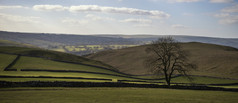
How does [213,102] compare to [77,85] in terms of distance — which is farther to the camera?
[77,85]

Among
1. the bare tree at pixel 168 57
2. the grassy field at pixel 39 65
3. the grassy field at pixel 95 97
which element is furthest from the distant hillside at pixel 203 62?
the grassy field at pixel 95 97

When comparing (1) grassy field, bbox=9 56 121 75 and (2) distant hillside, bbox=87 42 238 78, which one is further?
(2) distant hillside, bbox=87 42 238 78

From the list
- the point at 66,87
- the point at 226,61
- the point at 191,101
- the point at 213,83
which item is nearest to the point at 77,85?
the point at 66,87

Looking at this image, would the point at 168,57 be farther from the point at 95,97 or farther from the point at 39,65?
the point at 39,65

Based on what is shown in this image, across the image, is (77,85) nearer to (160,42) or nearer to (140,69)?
(160,42)

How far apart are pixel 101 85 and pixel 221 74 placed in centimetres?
4895

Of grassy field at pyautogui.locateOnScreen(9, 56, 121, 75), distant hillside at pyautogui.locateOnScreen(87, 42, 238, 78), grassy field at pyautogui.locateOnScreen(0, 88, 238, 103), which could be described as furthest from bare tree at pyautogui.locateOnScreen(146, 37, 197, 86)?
grassy field at pyautogui.locateOnScreen(9, 56, 121, 75)

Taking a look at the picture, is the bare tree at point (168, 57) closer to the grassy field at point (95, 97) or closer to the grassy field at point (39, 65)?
the grassy field at point (95, 97)

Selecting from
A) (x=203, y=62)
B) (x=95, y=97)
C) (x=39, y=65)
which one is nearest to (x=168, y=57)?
(x=95, y=97)

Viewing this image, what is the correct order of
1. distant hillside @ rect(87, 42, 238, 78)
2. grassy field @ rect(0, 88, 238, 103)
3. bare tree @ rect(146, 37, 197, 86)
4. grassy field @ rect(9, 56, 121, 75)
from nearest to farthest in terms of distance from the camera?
1. grassy field @ rect(0, 88, 238, 103)
2. bare tree @ rect(146, 37, 197, 86)
3. grassy field @ rect(9, 56, 121, 75)
4. distant hillside @ rect(87, 42, 238, 78)

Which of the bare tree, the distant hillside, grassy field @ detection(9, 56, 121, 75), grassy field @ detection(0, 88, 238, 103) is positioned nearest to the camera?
grassy field @ detection(0, 88, 238, 103)

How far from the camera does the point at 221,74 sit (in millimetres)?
78500

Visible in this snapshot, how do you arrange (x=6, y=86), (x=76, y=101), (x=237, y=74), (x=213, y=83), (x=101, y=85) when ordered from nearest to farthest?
1. (x=76, y=101)
2. (x=6, y=86)
3. (x=101, y=85)
4. (x=213, y=83)
5. (x=237, y=74)

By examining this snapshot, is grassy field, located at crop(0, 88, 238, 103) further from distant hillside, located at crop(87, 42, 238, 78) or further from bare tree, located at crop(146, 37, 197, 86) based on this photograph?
distant hillside, located at crop(87, 42, 238, 78)
